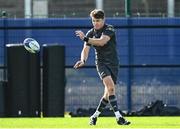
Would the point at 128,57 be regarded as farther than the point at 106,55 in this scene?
Yes

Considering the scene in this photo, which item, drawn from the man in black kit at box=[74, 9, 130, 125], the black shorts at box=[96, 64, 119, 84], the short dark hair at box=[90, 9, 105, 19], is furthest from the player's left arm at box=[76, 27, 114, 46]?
the black shorts at box=[96, 64, 119, 84]

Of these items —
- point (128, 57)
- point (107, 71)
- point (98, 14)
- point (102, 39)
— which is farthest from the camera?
point (128, 57)

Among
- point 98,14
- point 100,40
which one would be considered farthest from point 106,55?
point 98,14

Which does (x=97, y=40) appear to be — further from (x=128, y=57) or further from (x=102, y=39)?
(x=128, y=57)

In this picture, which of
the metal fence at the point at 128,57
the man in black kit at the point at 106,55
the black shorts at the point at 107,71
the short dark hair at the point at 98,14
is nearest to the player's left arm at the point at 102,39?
the man in black kit at the point at 106,55

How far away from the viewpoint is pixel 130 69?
782 inches

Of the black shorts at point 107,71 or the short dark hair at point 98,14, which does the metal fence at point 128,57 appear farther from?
the short dark hair at point 98,14

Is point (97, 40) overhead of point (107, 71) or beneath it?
overhead

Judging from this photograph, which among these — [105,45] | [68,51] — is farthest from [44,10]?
[105,45]

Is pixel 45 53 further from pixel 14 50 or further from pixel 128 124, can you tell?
pixel 128 124

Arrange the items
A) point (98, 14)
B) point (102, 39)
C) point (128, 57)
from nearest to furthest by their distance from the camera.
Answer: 1. point (98, 14)
2. point (102, 39)
3. point (128, 57)

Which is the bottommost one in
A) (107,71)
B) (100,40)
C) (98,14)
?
(107,71)

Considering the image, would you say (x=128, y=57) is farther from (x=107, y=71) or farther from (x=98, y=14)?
(x=98, y=14)

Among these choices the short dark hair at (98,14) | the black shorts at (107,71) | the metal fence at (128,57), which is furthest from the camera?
the metal fence at (128,57)
